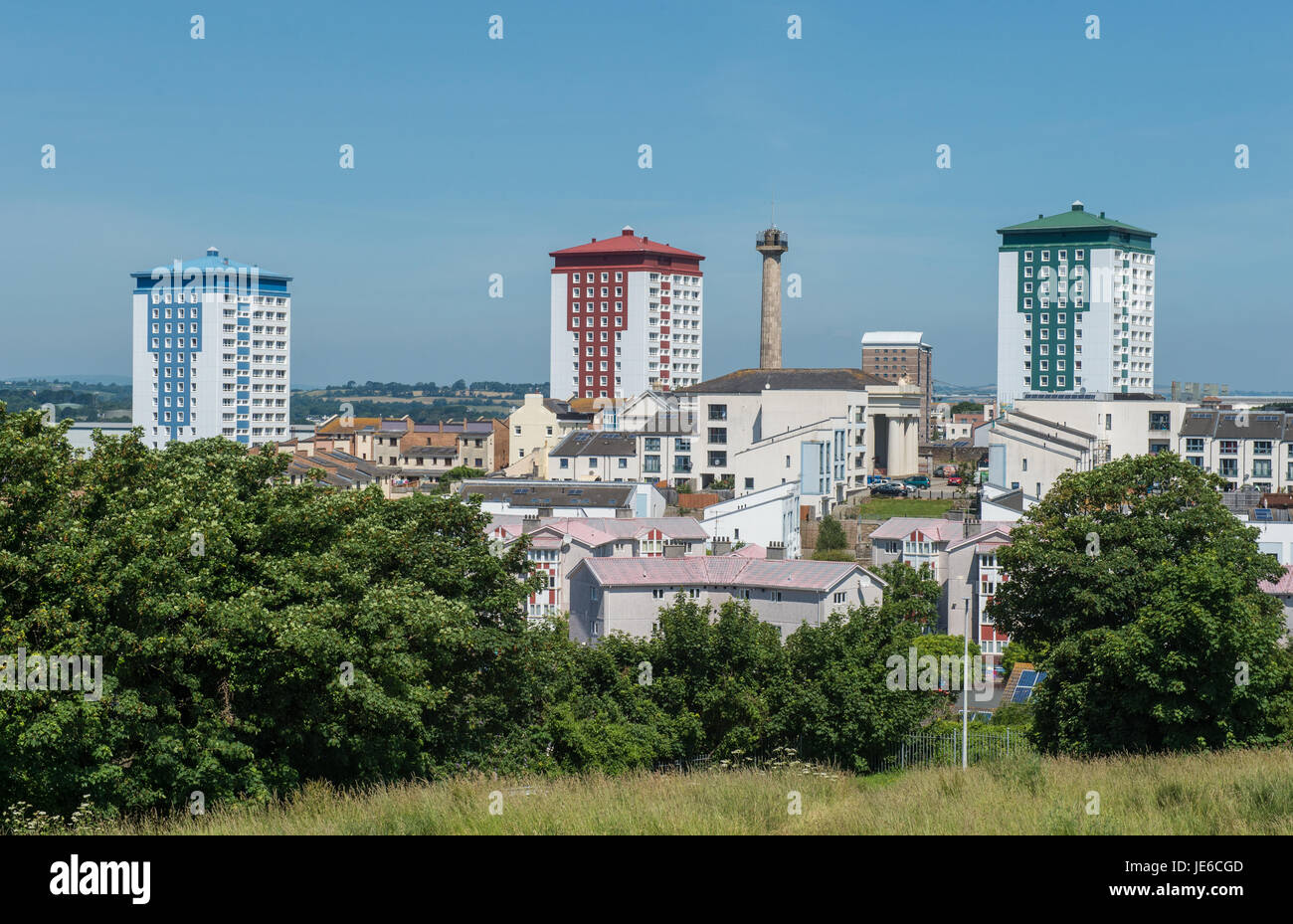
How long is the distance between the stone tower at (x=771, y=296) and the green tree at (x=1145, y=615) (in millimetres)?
85167

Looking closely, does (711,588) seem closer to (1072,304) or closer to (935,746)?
(935,746)

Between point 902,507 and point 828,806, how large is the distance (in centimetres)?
7358

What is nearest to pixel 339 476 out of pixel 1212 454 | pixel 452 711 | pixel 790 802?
pixel 1212 454

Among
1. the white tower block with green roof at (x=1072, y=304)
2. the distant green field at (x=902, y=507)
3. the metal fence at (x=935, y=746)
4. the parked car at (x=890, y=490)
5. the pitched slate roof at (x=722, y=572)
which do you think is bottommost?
the metal fence at (x=935, y=746)

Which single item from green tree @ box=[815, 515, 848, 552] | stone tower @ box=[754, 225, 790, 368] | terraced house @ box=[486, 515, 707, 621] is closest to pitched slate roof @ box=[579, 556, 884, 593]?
terraced house @ box=[486, 515, 707, 621]

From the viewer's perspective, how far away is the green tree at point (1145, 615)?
75.4ft

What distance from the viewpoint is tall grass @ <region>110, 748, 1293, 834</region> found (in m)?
10.6

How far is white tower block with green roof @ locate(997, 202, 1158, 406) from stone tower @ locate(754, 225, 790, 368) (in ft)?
125

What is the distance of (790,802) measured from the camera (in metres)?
11.8

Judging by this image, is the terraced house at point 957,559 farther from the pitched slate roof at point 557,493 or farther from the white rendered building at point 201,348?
the white rendered building at point 201,348

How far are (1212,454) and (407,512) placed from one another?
241 feet

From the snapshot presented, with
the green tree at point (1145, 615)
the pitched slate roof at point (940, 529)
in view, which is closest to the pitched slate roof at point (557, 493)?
the pitched slate roof at point (940, 529)

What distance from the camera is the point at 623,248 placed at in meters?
144

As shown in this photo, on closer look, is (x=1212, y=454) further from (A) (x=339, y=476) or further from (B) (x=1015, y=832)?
(B) (x=1015, y=832)
